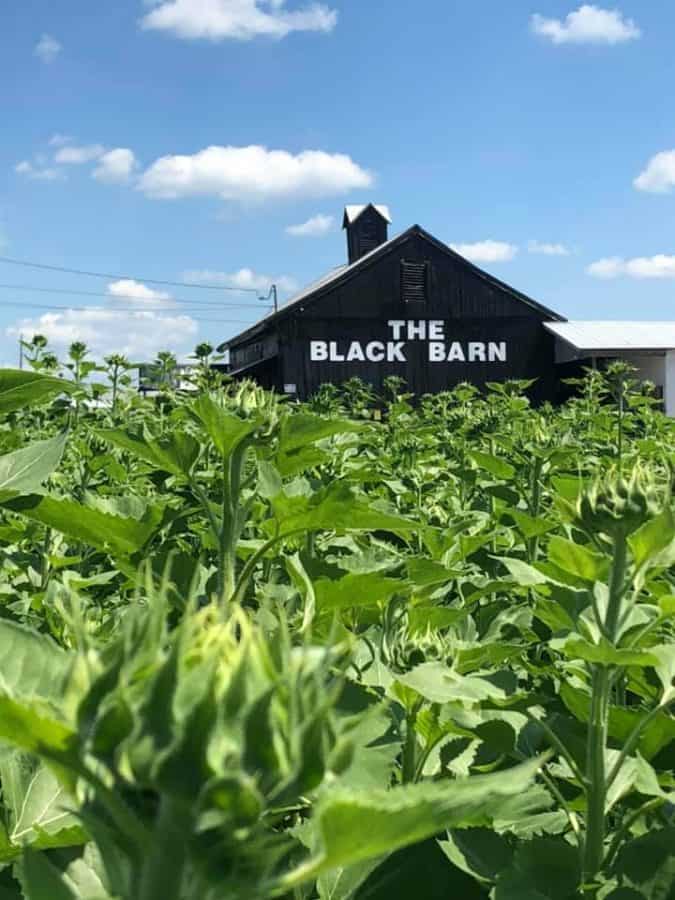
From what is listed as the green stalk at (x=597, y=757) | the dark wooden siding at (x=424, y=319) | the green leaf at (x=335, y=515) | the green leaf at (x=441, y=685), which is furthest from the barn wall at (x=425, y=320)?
the green leaf at (x=441, y=685)

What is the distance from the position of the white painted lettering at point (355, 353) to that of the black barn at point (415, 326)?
44 millimetres

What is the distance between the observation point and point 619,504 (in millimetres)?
1404

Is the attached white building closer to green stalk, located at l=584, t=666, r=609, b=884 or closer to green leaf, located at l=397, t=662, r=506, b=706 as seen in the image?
green stalk, located at l=584, t=666, r=609, b=884

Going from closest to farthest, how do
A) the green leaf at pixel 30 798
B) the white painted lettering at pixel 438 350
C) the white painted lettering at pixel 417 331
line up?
the green leaf at pixel 30 798 → the white painted lettering at pixel 417 331 → the white painted lettering at pixel 438 350

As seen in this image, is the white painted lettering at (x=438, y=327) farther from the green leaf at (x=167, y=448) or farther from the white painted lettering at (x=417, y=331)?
the green leaf at (x=167, y=448)

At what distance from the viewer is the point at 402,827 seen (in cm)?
56

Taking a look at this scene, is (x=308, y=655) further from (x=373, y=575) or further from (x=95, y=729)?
(x=373, y=575)

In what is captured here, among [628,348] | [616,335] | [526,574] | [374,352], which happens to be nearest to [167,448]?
[526,574]

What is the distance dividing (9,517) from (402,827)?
10.6 ft

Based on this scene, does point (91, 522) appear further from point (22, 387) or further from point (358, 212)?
point (358, 212)

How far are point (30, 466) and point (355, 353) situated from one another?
40674 mm

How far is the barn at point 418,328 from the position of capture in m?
41.5

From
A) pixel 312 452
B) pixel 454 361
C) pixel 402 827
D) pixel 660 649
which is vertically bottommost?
pixel 660 649

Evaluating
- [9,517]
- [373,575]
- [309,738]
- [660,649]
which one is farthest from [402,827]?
[9,517]
